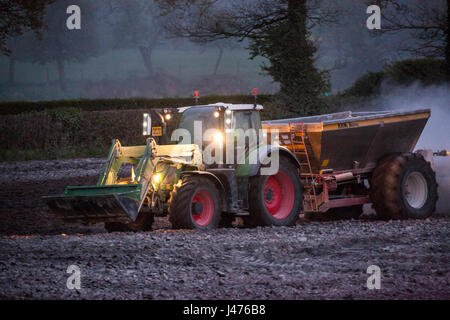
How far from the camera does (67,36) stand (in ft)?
186

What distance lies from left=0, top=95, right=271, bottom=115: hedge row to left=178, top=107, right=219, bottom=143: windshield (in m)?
17.9

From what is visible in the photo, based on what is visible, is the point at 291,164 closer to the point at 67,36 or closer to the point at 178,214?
the point at 178,214

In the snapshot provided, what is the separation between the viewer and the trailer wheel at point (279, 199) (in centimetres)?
1171

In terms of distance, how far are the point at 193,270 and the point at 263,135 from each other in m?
4.83

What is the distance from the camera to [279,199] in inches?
487

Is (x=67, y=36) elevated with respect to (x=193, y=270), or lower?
elevated

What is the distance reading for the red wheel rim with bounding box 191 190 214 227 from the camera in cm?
1113

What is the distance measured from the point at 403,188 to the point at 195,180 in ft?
14.8

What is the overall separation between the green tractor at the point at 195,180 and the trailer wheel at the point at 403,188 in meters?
1.85

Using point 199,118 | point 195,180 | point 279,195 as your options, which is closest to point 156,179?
point 195,180
